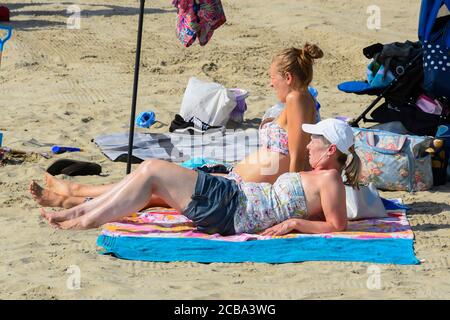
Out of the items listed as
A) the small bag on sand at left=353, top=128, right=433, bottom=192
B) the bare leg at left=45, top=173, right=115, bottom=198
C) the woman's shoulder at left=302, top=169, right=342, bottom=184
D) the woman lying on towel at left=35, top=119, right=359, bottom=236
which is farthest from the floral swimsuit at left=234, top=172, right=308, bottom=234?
the small bag on sand at left=353, top=128, right=433, bottom=192

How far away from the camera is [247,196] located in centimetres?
606

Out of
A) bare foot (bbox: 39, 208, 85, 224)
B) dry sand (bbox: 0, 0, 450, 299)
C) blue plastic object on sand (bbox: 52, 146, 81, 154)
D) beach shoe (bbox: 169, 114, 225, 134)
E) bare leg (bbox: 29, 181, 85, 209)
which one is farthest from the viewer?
beach shoe (bbox: 169, 114, 225, 134)

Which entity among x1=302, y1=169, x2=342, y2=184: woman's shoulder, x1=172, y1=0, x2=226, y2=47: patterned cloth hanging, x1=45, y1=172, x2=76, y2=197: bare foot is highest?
x1=172, y1=0, x2=226, y2=47: patterned cloth hanging

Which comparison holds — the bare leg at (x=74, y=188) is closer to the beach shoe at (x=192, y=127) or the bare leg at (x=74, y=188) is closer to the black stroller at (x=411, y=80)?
the beach shoe at (x=192, y=127)

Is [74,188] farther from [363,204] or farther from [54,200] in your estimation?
[363,204]

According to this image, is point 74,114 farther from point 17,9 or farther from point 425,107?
point 17,9

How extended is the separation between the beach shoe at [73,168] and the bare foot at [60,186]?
0.75 metres

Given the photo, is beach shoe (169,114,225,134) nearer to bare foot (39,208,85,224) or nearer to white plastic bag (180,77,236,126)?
white plastic bag (180,77,236,126)

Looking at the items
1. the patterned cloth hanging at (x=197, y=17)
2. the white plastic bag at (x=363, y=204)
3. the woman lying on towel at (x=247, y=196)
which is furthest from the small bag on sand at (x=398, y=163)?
the patterned cloth hanging at (x=197, y=17)

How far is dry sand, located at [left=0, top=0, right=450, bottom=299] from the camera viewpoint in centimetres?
532

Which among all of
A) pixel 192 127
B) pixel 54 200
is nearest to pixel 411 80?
pixel 192 127

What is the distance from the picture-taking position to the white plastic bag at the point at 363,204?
642cm

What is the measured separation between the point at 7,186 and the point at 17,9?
27.7ft
